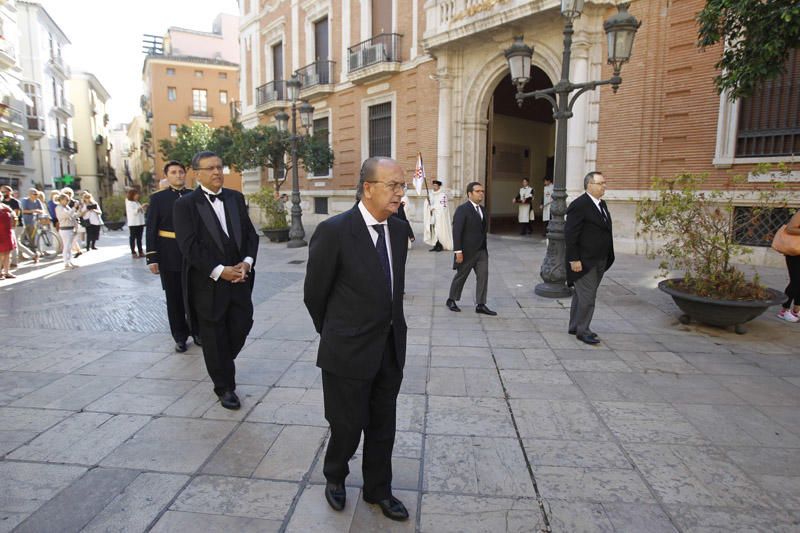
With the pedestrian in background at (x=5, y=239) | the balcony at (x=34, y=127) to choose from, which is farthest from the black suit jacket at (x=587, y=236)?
the balcony at (x=34, y=127)

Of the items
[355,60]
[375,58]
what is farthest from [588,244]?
[355,60]

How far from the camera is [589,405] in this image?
12.1 ft

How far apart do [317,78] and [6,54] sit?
55.5 ft

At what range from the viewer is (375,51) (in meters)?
17.1

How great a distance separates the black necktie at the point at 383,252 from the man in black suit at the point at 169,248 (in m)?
3.27

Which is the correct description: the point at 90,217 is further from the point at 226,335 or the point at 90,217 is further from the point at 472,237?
the point at 226,335

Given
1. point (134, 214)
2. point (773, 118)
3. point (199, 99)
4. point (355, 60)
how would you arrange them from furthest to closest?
1. point (199, 99)
2. point (355, 60)
3. point (134, 214)
4. point (773, 118)

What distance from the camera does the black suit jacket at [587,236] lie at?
16.5 feet

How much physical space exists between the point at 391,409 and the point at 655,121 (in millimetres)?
10727

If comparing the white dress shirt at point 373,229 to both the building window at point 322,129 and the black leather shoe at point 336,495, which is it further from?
the building window at point 322,129

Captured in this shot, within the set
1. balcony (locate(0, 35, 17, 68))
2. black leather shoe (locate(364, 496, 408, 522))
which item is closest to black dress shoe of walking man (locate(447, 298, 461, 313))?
black leather shoe (locate(364, 496, 408, 522))

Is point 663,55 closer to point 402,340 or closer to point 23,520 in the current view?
point 402,340

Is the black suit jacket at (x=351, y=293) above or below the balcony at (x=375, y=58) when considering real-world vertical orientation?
below

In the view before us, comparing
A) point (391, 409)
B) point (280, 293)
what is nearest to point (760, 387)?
point (391, 409)
